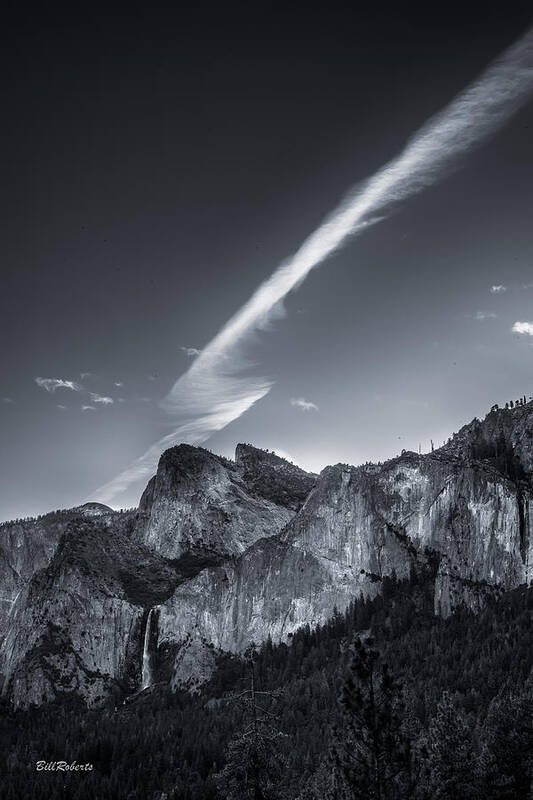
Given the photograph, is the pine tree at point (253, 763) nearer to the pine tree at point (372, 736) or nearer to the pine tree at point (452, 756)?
the pine tree at point (372, 736)

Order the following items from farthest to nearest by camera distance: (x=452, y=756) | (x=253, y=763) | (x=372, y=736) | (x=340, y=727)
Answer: (x=452, y=756) → (x=340, y=727) → (x=253, y=763) → (x=372, y=736)

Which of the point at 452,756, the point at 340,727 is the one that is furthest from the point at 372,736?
the point at 452,756

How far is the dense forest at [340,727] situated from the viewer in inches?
1352

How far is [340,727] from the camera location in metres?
36.2

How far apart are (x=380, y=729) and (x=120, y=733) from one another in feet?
461

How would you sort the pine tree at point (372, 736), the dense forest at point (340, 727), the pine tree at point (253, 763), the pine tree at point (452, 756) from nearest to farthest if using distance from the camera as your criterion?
1. the pine tree at point (372, 736)
2. the dense forest at point (340, 727)
3. the pine tree at point (253, 763)
4. the pine tree at point (452, 756)

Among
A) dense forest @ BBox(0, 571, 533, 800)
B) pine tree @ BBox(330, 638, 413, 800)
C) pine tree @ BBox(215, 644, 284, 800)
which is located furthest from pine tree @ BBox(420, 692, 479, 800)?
pine tree @ BBox(215, 644, 284, 800)

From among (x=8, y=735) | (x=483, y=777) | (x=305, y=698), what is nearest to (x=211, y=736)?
(x=305, y=698)

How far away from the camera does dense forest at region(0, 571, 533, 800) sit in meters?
34.3

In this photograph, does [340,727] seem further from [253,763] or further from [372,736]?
[253,763]

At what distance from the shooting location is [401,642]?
16550 centimetres

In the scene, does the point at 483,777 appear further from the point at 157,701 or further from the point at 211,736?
the point at 157,701

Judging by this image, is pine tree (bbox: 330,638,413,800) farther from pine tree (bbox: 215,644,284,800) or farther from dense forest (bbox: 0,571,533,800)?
pine tree (bbox: 215,644,284,800)

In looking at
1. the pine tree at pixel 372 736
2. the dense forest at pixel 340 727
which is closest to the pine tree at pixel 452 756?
the dense forest at pixel 340 727
